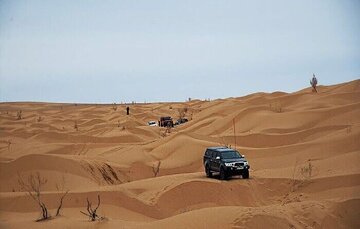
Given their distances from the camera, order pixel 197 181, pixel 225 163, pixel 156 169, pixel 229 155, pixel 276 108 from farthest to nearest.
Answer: pixel 276 108, pixel 156 169, pixel 229 155, pixel 225 163, pixel 197 181

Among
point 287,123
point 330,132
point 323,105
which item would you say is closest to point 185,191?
point 330,132

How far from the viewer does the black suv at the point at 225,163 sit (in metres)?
17.4

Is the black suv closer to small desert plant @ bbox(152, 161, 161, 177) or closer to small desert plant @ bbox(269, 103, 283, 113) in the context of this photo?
small desert plant @ bbox(152, 161, 161, 177)

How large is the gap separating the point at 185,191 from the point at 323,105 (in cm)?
2564

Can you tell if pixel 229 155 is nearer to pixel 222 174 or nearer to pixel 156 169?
pixel 222 174

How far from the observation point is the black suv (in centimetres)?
1741

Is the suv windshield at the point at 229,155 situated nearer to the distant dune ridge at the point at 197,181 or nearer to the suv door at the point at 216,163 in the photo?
the suv door at the point at 216,163

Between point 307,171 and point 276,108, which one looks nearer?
point 307,171

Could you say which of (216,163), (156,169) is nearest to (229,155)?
(216,163)

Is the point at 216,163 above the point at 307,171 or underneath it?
above

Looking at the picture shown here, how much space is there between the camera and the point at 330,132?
91.4 feet

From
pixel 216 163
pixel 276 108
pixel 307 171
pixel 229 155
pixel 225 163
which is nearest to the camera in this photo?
pixel 225 163

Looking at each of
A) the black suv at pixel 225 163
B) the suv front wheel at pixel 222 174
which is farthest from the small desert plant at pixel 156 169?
the suv front wheel at pixel 222 174

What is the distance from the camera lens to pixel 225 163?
17469 millimetres
